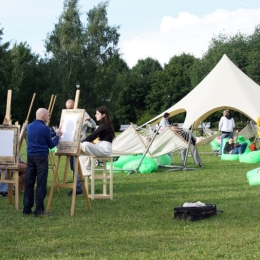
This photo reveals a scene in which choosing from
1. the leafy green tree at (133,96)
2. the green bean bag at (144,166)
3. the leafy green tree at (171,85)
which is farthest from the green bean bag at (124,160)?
the leafy green tree at (133,96)

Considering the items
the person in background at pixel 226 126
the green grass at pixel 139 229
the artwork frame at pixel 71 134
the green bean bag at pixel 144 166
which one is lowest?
the green grass at pixel 139 229

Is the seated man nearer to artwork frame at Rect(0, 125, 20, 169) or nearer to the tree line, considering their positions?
artwork frame at Rect(0, 125, 20, 169)

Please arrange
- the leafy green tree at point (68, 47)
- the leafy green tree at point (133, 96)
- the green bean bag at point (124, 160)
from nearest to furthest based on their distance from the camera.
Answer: the green bean bag at point (124, 160)
the leafy green tree at point (68, 47)
the leafy green tree at point (133, 96)

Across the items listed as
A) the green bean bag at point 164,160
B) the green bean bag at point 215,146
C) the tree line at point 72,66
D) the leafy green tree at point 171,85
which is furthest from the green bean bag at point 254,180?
the leafy green tree at point 171,85

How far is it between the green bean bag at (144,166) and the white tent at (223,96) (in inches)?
84.1

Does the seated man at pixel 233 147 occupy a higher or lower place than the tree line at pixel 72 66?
lower

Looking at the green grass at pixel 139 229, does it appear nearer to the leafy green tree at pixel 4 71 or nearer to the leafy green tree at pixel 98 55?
the leafy green tree at pixel 4 71

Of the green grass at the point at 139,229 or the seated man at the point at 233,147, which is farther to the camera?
the seated man at the point at 233,147

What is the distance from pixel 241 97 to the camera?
60.1 feet

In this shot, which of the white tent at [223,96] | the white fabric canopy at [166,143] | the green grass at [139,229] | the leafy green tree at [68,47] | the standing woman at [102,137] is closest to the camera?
the green grass at [139,229]

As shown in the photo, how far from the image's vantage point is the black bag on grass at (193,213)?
24.3ft

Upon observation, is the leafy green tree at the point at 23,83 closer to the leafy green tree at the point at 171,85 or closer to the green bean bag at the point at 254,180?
the leafy green tree at the point at 171,85

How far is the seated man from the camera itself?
61.1ft

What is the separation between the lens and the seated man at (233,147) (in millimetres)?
18625
